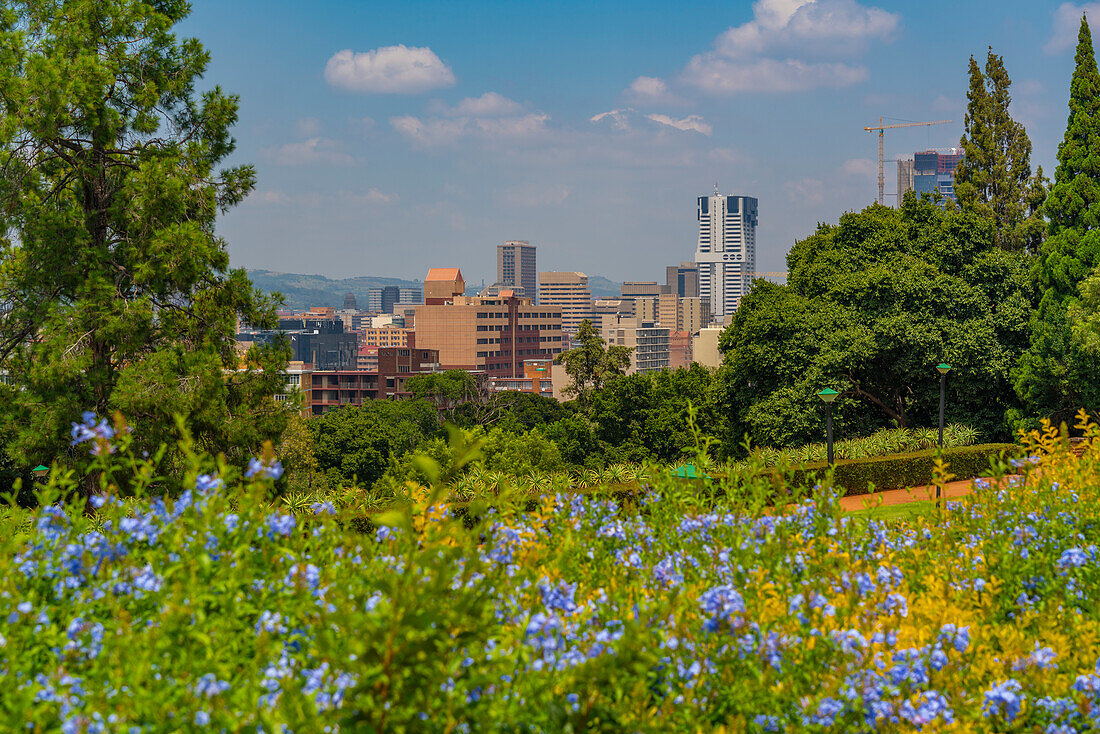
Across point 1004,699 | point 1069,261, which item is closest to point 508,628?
point 1004,699

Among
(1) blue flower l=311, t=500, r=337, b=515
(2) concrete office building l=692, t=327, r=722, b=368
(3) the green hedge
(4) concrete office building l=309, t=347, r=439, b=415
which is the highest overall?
(2) concrete office building l=692, t=327, r=722, b=368

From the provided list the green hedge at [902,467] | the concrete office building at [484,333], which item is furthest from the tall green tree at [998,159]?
the concrete office building at [484,333]

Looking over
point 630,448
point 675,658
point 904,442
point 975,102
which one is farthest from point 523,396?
point 675,658

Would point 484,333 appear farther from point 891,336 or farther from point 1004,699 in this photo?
point 1004,699

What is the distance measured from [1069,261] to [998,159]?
491 inches

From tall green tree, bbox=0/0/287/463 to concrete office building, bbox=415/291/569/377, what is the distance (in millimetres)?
129119

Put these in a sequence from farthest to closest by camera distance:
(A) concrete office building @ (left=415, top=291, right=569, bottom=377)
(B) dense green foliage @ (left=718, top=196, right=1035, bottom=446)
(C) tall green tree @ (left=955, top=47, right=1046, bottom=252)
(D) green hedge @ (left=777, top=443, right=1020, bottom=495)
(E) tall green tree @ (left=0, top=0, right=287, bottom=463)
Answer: (A) concrete office building @ (left=415, top=291, right=569, bottom=377)
(C) tall green tree @ (left=955, top=47, right=1046, bottom=252)
(B) dense green foliage @ (left=718, top=196, right=1035, bottom=446)
(D) green hedge @ (left=777, top=443, right=1020, bottom=495)
(E) tall green tree @ (left=0, top=0, right=287, bottom=463)

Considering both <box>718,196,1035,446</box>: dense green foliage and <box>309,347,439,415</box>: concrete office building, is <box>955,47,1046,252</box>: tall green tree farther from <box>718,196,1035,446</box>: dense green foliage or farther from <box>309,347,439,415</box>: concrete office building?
<box>309,347,439,415</box>: concrete office building

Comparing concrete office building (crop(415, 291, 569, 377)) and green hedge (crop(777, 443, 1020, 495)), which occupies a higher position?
concrete office building (crop(415, 291, 569, 377))

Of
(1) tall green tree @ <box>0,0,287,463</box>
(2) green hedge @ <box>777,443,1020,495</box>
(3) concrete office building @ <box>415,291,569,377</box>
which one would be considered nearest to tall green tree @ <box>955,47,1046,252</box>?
(2) green hedge @ <box>777,443,1020,495</box>

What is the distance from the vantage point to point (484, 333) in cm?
15312

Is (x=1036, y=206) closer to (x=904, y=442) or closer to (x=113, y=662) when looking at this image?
(x=904, y=442)

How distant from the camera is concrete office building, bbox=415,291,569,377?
5915 inches

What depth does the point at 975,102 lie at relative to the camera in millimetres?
32750
